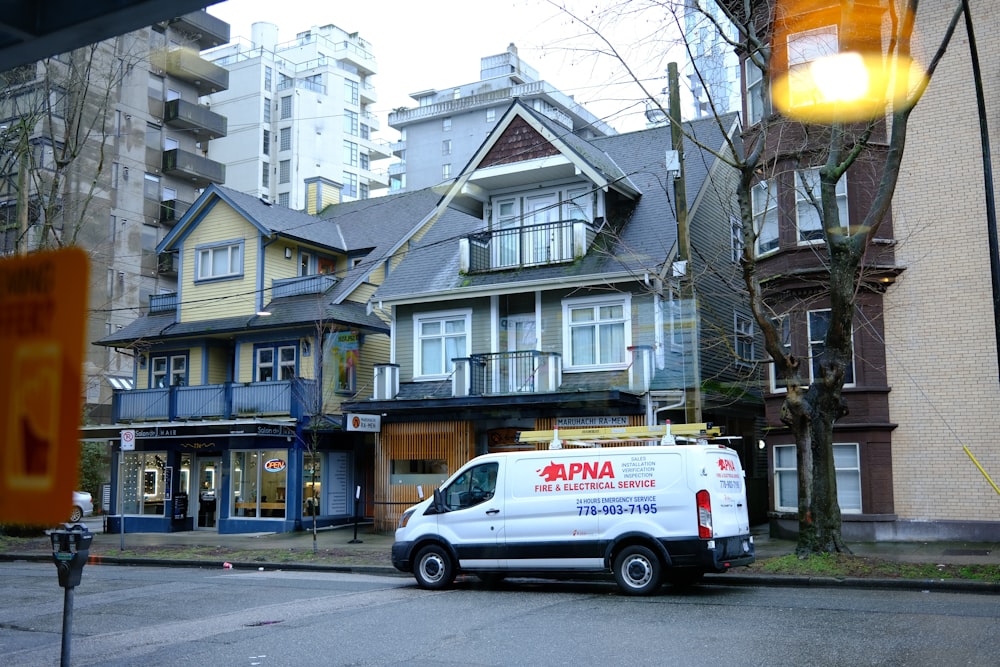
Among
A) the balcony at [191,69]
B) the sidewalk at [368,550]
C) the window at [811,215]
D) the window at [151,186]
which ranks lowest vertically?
the sidewalk at [368,550]

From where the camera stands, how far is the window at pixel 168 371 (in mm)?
31906

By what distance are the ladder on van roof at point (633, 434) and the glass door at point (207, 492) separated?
56.3 ft

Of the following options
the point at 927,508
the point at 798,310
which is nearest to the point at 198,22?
the point at 798,310

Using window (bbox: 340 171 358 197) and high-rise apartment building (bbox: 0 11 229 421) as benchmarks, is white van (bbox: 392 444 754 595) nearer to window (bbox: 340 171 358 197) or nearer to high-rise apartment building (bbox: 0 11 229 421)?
high-rise apartment building (bbox: 0 11 229 421)

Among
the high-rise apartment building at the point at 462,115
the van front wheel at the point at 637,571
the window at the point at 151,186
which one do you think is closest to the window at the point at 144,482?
the van front wheel at the point at 637,571

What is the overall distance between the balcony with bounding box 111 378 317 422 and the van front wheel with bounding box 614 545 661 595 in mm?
15069

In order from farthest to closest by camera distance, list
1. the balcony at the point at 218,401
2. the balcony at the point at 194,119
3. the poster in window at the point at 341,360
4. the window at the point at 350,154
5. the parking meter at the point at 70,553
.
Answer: the window at the point at 350,154 → the balcony at the point at 194,119 → the poster in window at the point at 341,360 → the balcony at the point at 218,401 → the parking meter at the point at 70,553

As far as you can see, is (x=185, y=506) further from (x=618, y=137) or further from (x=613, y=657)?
(x=613, y=657)

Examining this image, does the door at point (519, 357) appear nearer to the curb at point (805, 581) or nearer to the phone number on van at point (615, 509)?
the curb at point (805, 581)

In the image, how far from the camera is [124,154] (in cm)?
4741

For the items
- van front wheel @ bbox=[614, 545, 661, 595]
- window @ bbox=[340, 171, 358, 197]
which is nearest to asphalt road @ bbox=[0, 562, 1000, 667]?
van front wheel @ bbox=[614, 545, 661, 595]

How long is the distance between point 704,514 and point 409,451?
13.5 metres

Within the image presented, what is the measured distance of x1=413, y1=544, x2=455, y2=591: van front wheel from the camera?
15094 mm

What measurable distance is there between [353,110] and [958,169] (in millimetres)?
62525
